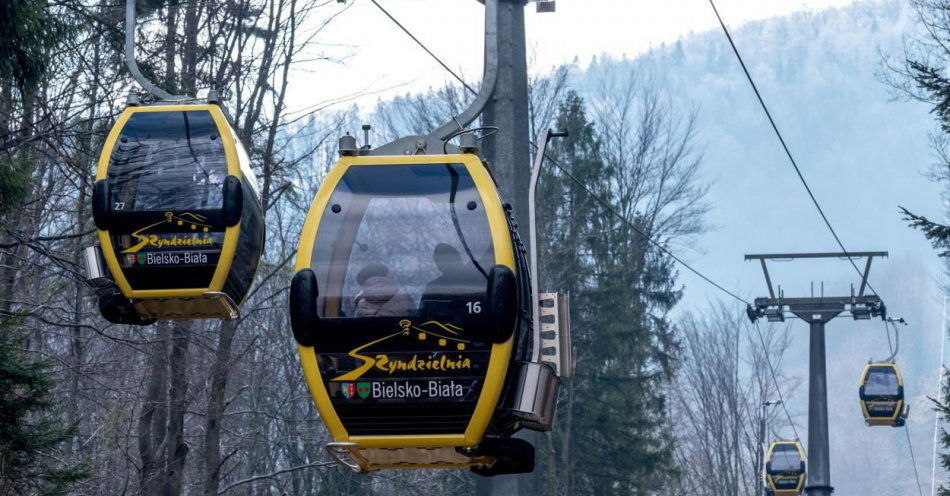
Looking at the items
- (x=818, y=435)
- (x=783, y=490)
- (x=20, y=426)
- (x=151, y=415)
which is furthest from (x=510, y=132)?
(x=783, y=490)

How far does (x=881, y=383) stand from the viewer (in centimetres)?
3466

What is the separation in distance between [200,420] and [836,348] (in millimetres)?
163880

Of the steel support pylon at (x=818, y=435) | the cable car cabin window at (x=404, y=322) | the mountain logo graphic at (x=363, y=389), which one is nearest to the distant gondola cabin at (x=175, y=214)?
the cable car cabin window at (x=404, y=322)

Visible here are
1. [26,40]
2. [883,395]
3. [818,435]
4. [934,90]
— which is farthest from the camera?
[883,395]

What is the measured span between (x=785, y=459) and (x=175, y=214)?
30.7 m

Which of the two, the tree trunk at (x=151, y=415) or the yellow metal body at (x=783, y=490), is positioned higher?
the tree trunk at (x=151, y=415)

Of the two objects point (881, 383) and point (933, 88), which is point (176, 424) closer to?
point (933, 88)

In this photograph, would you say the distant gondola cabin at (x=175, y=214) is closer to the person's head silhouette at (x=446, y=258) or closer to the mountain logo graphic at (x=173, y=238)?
the mountain logo graphic at (x=173, y=238)

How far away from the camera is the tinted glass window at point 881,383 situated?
34.5m

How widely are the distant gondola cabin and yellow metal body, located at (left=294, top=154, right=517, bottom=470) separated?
210cm

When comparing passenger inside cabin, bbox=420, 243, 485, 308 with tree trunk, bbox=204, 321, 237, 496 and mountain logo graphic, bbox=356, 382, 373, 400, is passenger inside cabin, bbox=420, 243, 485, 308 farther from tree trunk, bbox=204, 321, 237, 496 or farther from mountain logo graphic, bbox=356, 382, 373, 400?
tree trunk, bbox=204, 321, 237, 496

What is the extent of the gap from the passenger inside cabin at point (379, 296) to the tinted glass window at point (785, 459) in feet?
104

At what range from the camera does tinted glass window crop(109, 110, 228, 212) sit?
32.7 feet

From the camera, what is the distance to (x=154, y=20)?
62.4 feet
